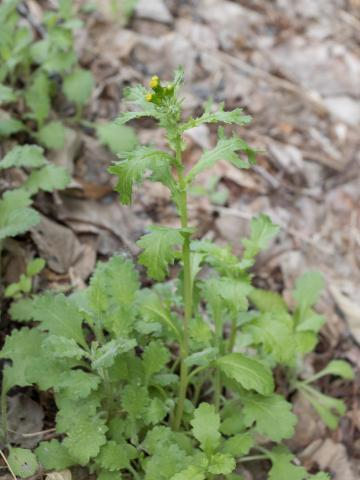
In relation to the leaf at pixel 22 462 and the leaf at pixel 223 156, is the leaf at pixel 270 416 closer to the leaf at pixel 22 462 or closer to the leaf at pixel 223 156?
the leaf at pixel 22 462

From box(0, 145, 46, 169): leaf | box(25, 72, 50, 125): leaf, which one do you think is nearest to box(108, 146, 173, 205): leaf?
box(0, 145, 46, 169): leaf

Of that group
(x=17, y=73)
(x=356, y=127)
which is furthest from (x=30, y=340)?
(x=356, y=127)

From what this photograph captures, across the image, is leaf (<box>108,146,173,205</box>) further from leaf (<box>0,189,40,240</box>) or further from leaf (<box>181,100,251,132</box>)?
leaf (<box>0,189,40,240</box>)

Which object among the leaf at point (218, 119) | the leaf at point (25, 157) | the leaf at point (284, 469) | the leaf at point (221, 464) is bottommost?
the leaf at point (284, 469)

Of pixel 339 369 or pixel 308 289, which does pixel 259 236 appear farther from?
pixel 339 369

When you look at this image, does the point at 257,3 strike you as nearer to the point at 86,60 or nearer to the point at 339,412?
the point at 86,60

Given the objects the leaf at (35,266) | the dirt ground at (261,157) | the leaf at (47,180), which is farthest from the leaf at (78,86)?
the leaf at (35,266)

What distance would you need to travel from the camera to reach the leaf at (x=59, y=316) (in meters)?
2.37

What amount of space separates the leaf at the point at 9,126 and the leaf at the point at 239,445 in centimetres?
206

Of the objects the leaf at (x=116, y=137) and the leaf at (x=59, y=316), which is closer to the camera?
the leaf at (x=59, y=316)

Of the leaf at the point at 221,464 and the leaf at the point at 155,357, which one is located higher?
the leaf at the point at 155,357

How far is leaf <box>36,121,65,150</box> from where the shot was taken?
3.35 meters

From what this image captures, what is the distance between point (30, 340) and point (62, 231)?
0.85m

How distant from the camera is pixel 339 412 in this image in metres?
2.87
